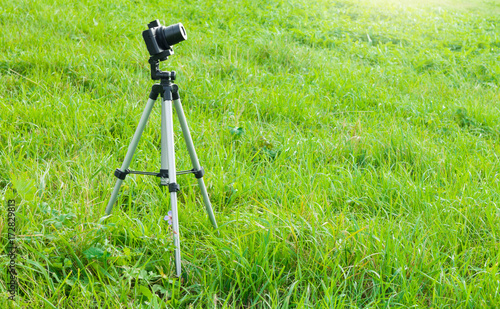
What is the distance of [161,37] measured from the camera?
88.4 inches

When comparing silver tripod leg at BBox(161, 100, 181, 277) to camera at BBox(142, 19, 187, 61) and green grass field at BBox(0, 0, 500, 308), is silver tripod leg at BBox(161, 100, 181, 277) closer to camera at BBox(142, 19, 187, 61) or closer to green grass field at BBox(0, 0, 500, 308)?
green grass field at BBox(0, 0, 500, 308)

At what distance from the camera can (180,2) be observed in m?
8.80

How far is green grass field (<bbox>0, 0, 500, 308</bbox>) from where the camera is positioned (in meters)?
2.25

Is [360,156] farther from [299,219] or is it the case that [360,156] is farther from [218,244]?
[218,244]

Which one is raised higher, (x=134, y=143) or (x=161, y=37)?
(x=161, y=37)

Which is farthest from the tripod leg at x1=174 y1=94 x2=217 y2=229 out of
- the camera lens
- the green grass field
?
the camera lens

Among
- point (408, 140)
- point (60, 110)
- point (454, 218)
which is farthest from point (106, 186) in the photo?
point (408, 140)

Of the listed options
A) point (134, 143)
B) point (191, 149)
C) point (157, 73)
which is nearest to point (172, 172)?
point (191, 149)

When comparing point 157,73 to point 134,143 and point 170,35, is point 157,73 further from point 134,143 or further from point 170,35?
point 134,143

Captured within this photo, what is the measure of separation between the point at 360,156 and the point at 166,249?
7.96 feet

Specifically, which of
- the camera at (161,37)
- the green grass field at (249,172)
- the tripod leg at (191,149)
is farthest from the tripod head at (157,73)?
the green grass field at (249,172)

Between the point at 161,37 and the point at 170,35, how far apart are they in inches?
2.5

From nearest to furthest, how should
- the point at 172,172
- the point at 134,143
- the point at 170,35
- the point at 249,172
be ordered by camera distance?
1. the point at 172,172
2. the point at 170,35
3. the point at 134,143
4. the point at 249,172

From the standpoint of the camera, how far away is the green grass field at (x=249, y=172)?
7.38ft
